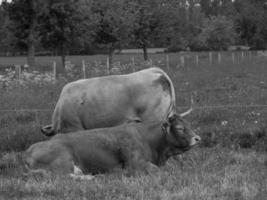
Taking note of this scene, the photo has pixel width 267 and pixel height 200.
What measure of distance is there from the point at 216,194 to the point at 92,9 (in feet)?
135

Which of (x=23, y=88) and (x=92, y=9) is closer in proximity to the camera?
(x=23, y=88)

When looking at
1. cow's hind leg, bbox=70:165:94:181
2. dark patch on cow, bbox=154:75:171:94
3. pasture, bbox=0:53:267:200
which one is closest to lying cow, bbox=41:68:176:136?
dark patch on cow, bbox=154:75:171:94

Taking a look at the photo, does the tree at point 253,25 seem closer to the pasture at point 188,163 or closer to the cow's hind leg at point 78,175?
the pasture at point 188,163

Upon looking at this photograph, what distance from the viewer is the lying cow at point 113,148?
8539mm

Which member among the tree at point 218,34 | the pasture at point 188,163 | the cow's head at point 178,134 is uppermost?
the cow's head at point 178,134

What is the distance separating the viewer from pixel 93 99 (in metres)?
10.3

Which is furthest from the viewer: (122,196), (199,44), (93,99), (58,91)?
(199,44)

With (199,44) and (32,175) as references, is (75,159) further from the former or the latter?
(199,44)

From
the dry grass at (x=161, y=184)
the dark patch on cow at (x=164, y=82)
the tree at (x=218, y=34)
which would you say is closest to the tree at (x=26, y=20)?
the dark patch on cow at (x=164, y=82)

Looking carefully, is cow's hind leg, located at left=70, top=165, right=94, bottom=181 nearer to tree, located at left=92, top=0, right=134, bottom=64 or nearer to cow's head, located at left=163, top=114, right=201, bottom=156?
cow's head, located at left=163, top=114, right=201, bottom=156

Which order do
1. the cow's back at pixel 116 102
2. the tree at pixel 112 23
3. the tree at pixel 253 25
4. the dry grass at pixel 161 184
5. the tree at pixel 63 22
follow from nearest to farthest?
the dry grass at pixel 161 184 < the cow's back at pixel 116 102 < the tree at pixel 112 23 < the tree at pixel 63 22 < the tree at pixel 253 25

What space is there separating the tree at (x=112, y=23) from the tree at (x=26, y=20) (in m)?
4.58

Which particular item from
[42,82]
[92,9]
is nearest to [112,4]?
[92,9]

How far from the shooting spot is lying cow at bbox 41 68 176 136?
10048 millimetres
